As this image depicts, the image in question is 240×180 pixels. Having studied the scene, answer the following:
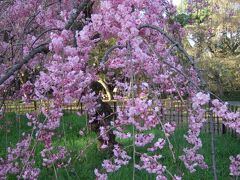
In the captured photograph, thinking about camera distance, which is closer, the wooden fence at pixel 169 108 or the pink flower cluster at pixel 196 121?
the pink flower cluster at pixel 196 121

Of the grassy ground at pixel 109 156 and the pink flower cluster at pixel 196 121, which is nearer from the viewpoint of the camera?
the pink flower cluster at pixel 196 121

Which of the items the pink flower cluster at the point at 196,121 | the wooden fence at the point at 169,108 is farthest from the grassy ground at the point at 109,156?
the pink flower cluster at the point at 196,121

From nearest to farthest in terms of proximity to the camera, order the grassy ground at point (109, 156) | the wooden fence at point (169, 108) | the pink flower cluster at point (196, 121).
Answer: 1. the pink flower cluster at point (196, 121)
2. the wooden fence at point (169, 108)
3. the grassy ground at point (109, 156)

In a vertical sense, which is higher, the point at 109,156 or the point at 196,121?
the point at 196,121

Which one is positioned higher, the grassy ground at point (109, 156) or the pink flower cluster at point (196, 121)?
the pink flower cluster at point (196, 121)

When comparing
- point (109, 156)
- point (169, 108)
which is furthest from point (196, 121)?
point (109, 156)

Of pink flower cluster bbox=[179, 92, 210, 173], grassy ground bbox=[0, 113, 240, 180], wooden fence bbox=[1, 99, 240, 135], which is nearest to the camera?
pink flower cluster bbox=[179, 92, 210, 173]

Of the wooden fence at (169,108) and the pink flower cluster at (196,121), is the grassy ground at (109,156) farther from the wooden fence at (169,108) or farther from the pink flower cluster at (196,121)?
the pink flower cluster at (196,121)

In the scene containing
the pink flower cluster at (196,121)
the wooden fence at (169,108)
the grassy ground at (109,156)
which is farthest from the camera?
the grassy ground at (109,156)

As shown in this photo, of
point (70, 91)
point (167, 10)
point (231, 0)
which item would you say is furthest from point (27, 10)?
point (231, 0)

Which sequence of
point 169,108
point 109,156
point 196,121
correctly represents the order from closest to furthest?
1. point 196,121
2. point 169,108
3. point 109,156

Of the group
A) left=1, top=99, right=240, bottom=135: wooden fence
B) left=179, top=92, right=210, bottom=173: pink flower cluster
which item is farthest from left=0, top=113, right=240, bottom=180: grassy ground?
left=179, top=92, right=210, bottom=173: pink flower cluster

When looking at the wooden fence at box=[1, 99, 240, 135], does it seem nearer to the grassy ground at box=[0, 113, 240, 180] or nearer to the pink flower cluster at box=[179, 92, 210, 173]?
the pink flower cluster at box=[179, 92, 210, 173]

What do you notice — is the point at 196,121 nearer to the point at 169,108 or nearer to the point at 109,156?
the point at 169,108
